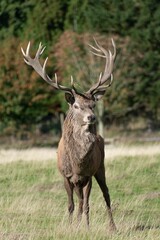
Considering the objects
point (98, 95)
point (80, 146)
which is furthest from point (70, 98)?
point (80, 146)

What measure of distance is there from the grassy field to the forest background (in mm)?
20128

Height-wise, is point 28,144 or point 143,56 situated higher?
point 143,56

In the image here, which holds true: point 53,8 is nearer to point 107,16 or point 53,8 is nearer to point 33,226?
point 107,16

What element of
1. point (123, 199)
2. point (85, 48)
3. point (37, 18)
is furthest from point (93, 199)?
point (37, 18)

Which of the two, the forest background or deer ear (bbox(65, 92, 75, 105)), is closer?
deer ear (bbox(65, 92, 75, 105))

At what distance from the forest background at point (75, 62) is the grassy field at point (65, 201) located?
20128 millimetres

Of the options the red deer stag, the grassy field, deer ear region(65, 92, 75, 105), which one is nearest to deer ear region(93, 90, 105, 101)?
the red deer stag

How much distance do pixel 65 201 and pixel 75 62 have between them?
26.5 meters

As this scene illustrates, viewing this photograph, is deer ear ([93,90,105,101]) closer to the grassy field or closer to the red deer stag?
the red deer stag

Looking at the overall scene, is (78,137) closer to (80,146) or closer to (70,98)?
(80,146)

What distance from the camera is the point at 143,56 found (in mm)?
43906

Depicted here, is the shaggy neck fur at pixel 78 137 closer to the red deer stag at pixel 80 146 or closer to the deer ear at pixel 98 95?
the red deer stag at pixel 80 146

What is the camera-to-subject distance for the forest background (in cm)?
4066

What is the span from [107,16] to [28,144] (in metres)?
9.33
